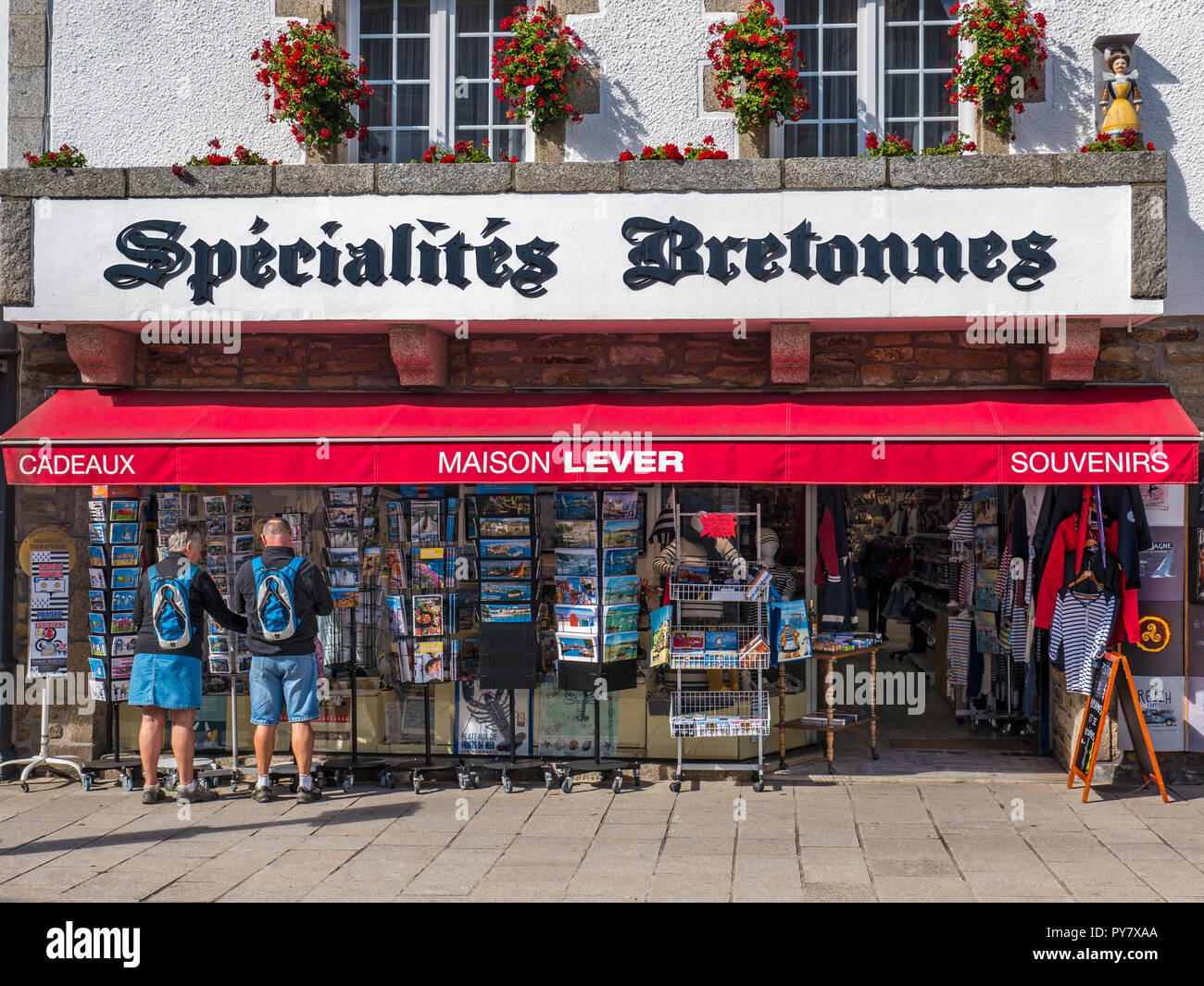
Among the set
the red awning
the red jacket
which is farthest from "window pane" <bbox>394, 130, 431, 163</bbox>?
the red jacket

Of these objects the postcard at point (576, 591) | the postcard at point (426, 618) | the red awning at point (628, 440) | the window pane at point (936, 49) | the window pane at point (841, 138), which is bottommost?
the postcard at point (426, 618)

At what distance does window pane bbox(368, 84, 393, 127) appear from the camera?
8.77 m

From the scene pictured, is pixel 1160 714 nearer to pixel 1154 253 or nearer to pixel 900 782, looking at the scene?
pixel 900 782

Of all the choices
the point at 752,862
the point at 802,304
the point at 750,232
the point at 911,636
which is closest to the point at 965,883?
the point at 752,862

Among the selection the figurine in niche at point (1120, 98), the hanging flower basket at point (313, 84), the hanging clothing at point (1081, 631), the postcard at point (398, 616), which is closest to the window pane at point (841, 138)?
the figurine in niche at point (1120, 98)

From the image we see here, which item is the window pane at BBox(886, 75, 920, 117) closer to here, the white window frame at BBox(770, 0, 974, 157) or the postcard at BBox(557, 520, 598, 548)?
the white window frame at BBox(770, 0, 974, 157)

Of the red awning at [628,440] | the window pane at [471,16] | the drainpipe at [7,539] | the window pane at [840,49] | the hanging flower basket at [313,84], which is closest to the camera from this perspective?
the red awning at [628,440]

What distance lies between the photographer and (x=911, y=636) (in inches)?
512

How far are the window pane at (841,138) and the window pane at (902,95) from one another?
0.31 m

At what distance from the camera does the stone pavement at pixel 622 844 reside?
19.5 feet

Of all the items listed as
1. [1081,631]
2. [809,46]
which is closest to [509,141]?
[809,46]

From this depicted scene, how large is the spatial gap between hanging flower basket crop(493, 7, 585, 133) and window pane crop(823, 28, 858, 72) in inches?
→ 74.4

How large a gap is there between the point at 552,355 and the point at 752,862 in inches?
156

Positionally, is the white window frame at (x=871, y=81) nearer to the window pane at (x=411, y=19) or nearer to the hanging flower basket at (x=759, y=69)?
the hanging flower basket at (x=759, y=69)
